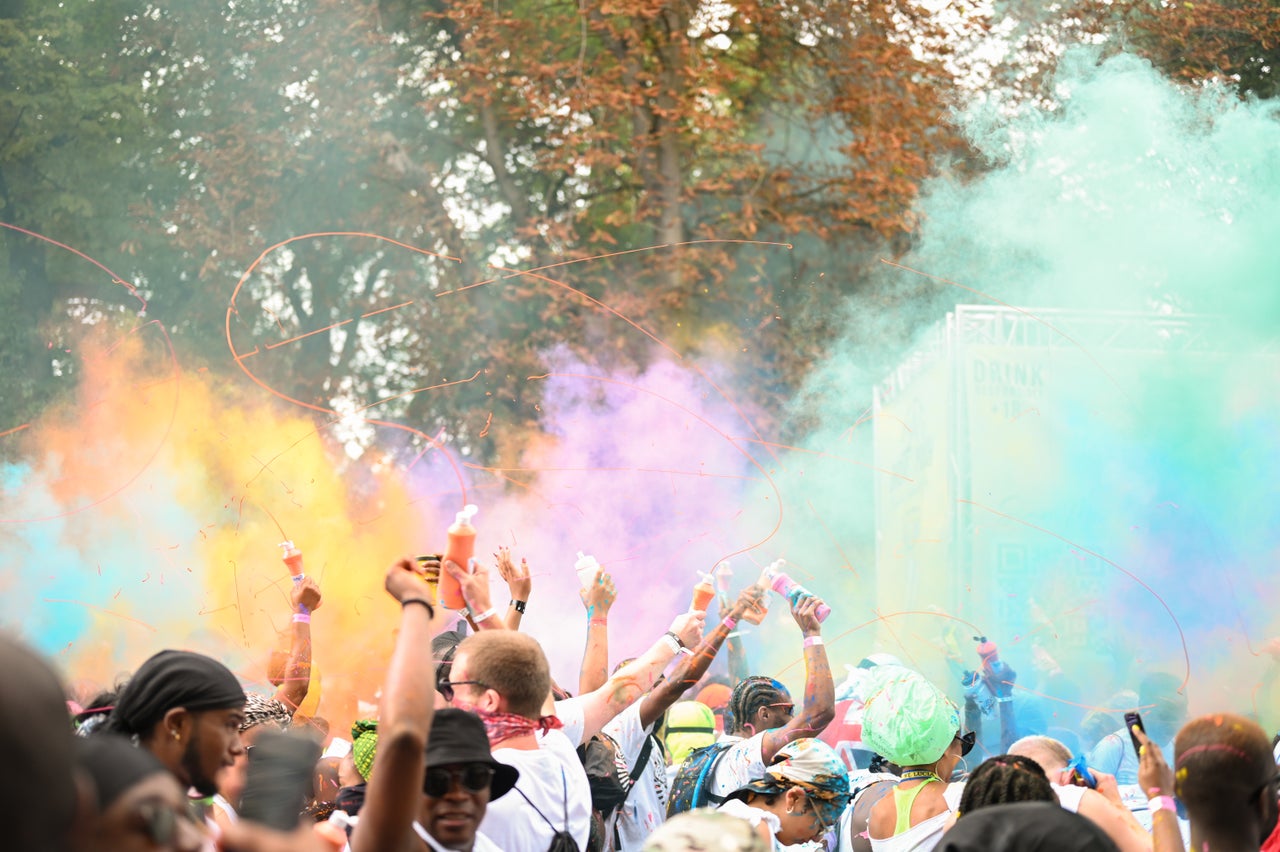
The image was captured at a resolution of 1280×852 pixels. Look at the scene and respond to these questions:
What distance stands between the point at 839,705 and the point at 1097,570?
187 inches

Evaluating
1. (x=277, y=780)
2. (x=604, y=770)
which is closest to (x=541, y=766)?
(x=604, y=770)

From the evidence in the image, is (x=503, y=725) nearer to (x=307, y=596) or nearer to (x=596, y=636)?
(x=596, y=636)

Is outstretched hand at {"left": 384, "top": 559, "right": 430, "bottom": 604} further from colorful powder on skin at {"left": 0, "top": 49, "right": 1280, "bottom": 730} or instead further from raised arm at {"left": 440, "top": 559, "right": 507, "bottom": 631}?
colorful powder on skin at {"left": 0, "top": 49, "right": 1280, "bottom": 730}

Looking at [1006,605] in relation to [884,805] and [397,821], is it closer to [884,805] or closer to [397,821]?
[884,805]

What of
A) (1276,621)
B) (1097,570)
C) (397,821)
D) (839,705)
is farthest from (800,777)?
(1276,621)

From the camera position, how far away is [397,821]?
2098 millimetres

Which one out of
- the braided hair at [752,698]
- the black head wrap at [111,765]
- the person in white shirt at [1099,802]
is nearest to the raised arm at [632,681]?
the braided hair at [752,698]

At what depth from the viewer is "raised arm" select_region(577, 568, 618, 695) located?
4.45m

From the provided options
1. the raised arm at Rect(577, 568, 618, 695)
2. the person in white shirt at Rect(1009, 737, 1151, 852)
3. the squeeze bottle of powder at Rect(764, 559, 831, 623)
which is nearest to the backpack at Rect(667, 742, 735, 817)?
the raised arm at Rect(577, 568, 618, 695)

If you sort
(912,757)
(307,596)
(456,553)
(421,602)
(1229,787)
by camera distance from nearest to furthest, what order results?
(421,602) → (1229,787) → (456,553) → (912,757) → (307,596)

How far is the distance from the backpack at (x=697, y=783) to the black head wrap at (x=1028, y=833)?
2246 mm

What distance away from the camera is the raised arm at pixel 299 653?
4.25m

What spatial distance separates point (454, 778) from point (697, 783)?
1951 mm

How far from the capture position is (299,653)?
4.43 metres
